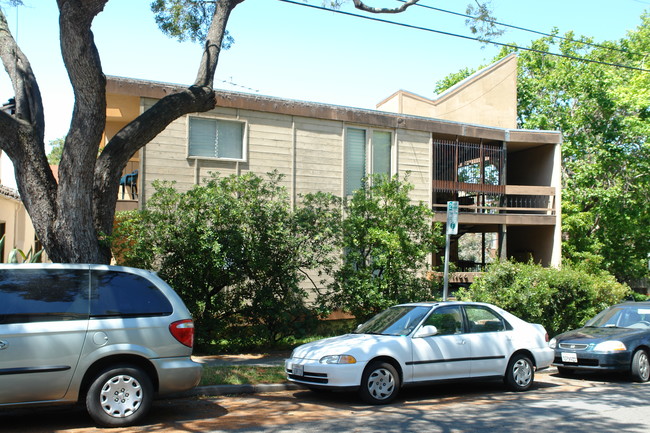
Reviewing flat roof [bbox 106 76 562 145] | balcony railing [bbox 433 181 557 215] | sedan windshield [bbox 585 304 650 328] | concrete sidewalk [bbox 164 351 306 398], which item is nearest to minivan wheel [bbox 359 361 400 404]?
concrete sidewalk [bbox 164 351 306 398]

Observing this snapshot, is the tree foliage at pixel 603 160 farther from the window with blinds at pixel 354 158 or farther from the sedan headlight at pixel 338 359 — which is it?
the sedan headlight at pixel 338 359

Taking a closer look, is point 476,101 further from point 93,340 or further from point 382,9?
point 93,340

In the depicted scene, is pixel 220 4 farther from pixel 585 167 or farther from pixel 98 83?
pixel 585 167

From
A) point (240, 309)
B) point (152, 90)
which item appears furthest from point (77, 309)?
point (152, 90)

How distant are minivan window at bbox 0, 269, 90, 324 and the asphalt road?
4.32 ft

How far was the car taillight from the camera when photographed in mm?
7250

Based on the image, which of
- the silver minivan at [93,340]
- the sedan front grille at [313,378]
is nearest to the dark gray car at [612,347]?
the sedan front grille at [313,378]

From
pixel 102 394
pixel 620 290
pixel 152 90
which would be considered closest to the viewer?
pixel 102 394

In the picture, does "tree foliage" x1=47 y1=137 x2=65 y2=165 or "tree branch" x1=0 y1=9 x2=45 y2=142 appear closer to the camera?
"tree branch" x1=0 y1=9 x2=45 y2=142

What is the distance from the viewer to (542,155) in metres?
22.2

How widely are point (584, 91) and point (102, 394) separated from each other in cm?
2562

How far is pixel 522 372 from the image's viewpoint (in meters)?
9.90

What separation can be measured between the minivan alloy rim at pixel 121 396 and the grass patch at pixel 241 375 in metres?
2.16

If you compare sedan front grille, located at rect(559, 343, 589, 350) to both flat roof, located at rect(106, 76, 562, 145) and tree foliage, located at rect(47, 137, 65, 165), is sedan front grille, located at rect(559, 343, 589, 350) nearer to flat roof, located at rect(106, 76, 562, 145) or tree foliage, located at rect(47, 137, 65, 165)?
flat roof, located at rect(106, 76, 562, 145)
